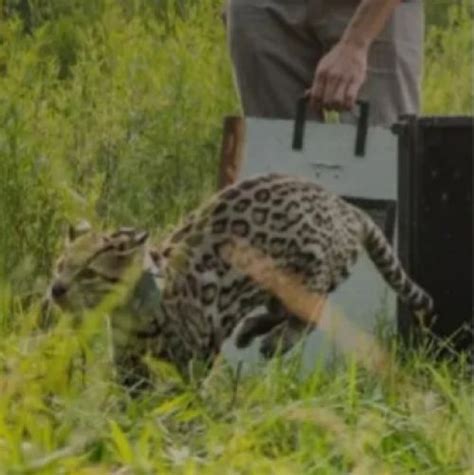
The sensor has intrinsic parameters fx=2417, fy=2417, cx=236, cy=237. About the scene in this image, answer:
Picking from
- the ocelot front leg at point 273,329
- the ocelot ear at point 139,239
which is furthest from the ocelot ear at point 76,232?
the ocelot front leg at point 273,329

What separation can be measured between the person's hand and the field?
1.57 ft

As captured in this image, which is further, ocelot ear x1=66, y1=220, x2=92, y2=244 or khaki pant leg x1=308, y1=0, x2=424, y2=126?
khaki pant leg x1=308, y1=0, x2=424, y2=126

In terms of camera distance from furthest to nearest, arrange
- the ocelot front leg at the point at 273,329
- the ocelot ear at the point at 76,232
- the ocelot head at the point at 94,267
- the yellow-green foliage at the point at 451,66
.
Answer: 1. the yellow-green foliage at the point at 451,66
2. the ocelot front leg at the point at 273,329
3. the ocelot ear at the point at 76,232
4. the ocelot head at the point at 94,267

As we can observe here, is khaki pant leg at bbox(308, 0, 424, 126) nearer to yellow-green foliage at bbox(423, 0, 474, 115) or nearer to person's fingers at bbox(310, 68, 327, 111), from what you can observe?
person's fingers at bbox(310, 68, 327, 111)

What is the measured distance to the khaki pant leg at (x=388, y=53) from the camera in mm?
4711

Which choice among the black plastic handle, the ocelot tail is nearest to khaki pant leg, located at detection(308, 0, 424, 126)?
the black plastic handle

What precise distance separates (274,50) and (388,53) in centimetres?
22

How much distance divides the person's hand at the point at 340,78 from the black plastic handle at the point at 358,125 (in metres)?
0.05

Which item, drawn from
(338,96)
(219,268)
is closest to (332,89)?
(338,96)

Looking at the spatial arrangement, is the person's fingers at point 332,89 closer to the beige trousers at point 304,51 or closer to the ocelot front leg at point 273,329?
the beige trousers at point 304,51

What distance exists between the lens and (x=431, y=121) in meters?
4.63

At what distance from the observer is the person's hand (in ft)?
14.8

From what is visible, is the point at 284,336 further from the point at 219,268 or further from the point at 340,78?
the point at 340,78

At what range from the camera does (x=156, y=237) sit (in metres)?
5.20
